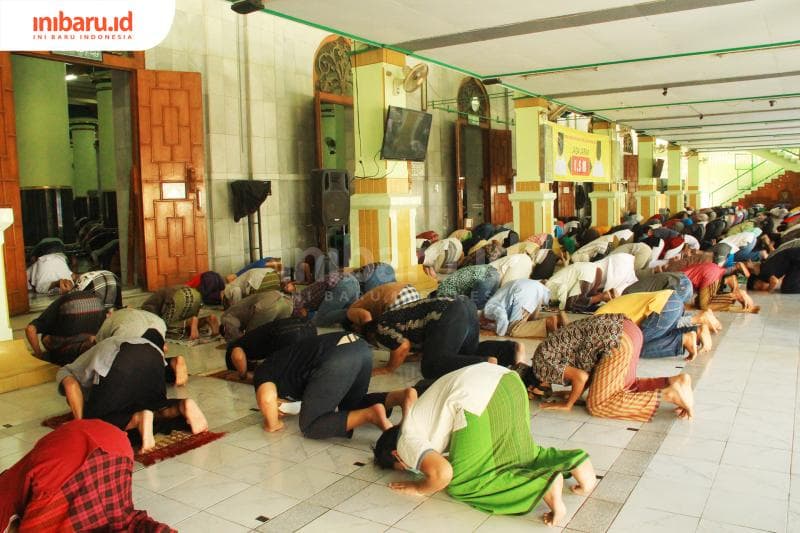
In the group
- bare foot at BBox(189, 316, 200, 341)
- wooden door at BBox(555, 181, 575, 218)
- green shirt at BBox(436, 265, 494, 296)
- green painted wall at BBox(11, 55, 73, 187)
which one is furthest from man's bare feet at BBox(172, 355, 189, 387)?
wooden door at BBox(555, 181, 575, 218)

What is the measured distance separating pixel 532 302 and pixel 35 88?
753 cm

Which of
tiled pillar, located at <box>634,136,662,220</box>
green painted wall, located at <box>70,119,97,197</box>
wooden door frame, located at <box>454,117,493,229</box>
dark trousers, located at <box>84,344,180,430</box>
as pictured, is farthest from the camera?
tiled pillar, located at <box>634,136,662,220</box>

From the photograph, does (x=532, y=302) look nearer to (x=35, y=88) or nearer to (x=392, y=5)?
(x=392, y=5)

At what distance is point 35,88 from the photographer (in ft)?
31.0

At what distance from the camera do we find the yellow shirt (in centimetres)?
512

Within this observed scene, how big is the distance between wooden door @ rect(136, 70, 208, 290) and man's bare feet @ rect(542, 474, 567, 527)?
6.53m

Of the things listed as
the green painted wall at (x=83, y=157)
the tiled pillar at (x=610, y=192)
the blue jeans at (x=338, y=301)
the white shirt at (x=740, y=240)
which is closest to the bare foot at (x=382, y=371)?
the blue jeans at (x=338, y=301)

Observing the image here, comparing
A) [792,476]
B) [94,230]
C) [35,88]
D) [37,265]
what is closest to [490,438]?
[792,476]

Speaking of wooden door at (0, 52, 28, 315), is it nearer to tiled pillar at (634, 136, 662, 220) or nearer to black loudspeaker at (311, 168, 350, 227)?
black loudspeaker at (311, 168, 350, 227)

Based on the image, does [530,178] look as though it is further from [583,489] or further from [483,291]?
[583,489]

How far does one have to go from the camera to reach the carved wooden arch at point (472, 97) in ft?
46.6

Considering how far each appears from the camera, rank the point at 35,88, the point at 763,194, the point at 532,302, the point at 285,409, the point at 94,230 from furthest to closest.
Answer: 1. the point at 763,194
2. the point at 94,230
3. the point at 35,88
4. the point at 532,302
5. the point at 285,409

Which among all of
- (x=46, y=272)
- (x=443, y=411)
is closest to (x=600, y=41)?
(x=443, y=411)

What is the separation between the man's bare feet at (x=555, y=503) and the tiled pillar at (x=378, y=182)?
5587mm
